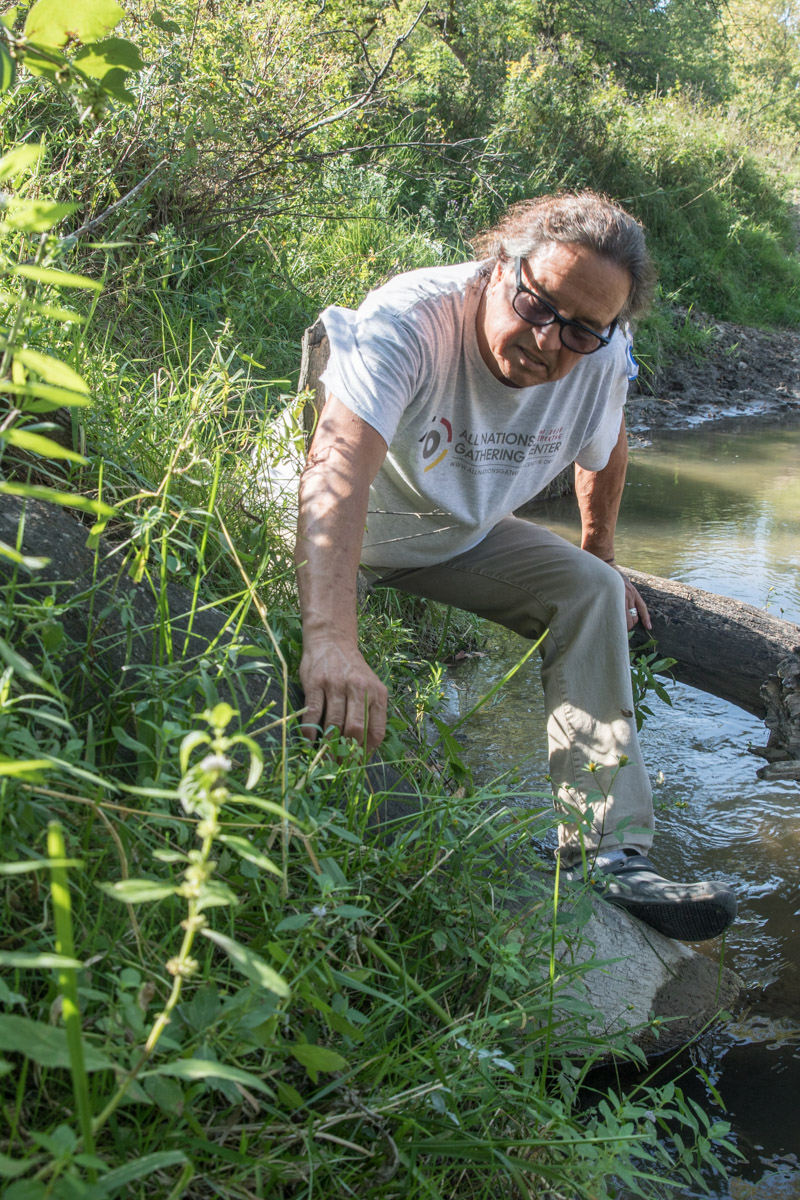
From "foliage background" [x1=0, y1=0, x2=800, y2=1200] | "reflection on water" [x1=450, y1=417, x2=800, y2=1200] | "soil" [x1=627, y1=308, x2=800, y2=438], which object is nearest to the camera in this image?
"foliage background" [x1=0, y1=0, x2=800, y2=1200]

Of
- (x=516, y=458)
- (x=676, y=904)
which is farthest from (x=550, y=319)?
(x=676, y=904)

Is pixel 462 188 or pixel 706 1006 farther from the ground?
pixel 462 188

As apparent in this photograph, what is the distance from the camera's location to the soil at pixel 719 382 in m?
10.6

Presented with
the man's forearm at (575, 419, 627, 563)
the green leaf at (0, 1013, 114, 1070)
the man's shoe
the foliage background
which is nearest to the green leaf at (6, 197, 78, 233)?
the foliage background

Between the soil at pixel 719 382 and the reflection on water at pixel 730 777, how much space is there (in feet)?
9.65

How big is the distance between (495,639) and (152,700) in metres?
3.43

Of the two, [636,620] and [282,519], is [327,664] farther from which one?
[636,620]

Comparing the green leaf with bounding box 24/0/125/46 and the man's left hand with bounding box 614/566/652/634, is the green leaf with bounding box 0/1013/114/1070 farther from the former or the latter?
the man's left hand with bounding box 614/566/652/634

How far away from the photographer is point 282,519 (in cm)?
260

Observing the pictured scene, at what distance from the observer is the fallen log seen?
10.2ft

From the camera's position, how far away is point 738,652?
3.18 m

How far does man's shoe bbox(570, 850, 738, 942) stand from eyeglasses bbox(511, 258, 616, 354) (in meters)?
1.35

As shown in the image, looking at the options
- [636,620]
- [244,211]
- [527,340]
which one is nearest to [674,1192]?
[636,620]

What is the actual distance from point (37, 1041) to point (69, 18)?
966 mm
